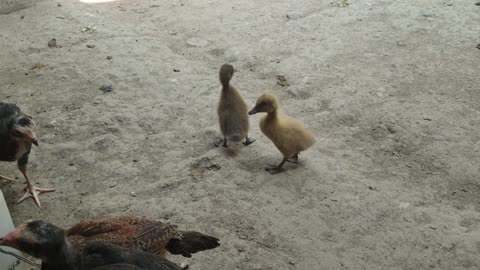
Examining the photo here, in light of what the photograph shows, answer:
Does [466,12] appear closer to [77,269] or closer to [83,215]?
[83,215]

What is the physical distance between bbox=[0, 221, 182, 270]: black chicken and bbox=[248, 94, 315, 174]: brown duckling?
1.76 m

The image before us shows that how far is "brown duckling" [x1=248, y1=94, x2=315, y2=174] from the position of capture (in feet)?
13.3

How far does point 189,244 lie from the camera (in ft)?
9.84

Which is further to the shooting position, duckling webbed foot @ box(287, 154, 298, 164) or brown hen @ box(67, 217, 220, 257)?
duckling webbed foot @ box(287, 154, 298, 164)

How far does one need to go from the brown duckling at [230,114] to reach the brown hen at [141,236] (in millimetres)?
1496

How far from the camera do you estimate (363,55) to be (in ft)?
18.9

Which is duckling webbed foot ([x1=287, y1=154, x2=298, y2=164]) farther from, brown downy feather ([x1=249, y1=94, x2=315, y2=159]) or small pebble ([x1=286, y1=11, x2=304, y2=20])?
small pebble ([x1=286, y1=11, x2=304, y2=20])

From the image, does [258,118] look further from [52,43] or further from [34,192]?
[52,43]

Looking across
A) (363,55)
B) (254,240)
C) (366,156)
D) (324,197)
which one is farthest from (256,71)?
(254,240)

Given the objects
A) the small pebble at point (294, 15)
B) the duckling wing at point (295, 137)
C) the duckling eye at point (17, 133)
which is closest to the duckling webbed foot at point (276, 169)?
the duckling wing at point (295, 137)

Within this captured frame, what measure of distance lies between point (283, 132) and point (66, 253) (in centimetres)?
209

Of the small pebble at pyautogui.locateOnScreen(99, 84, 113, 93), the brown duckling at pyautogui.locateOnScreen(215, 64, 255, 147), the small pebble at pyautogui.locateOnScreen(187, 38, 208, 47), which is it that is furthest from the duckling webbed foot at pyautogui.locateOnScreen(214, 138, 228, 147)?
the small pebble at pyautogui.locateOnScreen(187, 38, 208, 47)

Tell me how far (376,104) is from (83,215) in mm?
3055

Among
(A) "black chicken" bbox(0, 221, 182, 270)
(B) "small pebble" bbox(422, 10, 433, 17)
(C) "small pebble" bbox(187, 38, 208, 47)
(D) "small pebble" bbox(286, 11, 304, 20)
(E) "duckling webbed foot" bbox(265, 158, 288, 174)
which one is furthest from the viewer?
(D) "small pebble" bbox(286, 11, 304, 20)
